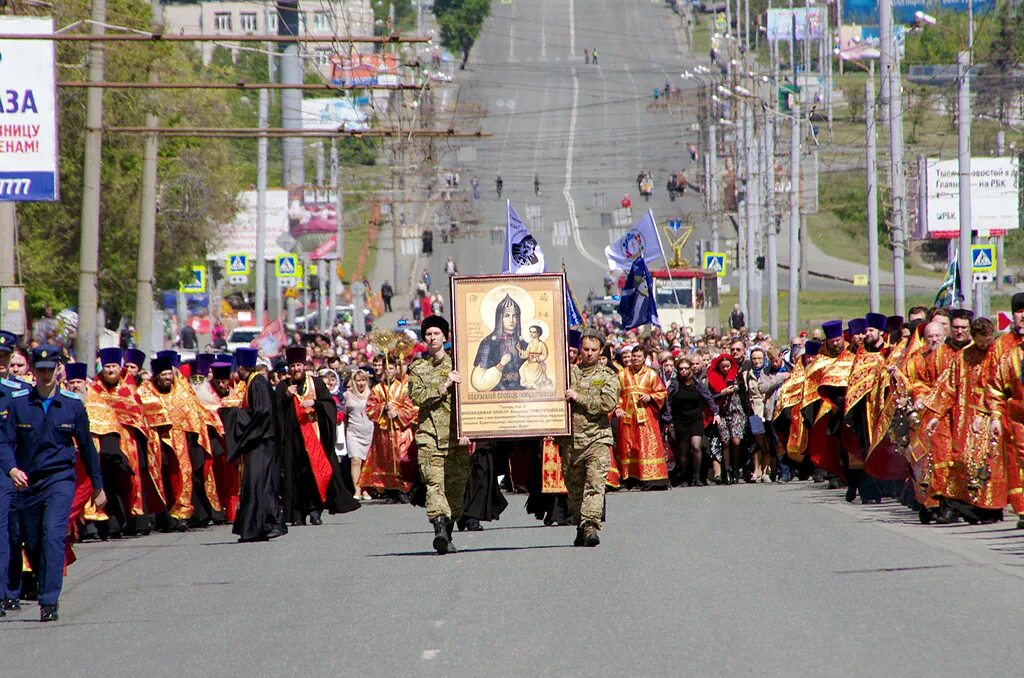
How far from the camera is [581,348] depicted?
576 inches

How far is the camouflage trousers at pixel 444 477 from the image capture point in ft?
46.7

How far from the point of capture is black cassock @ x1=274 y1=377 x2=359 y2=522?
60.0 ft

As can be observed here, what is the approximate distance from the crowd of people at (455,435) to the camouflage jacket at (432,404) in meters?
0.02

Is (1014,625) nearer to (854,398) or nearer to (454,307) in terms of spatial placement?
(454,307)

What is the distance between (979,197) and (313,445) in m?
23.7

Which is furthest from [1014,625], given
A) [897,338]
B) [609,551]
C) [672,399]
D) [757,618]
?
[672,399]

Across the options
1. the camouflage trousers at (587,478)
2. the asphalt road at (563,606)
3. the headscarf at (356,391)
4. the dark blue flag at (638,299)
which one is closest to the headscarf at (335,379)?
the headscarf at (356,391)

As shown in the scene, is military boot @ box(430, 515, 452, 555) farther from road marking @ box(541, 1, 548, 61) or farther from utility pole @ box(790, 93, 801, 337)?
road marking @ box(541, 1, 548, 61)

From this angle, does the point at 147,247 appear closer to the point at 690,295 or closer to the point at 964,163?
the point at 964,163

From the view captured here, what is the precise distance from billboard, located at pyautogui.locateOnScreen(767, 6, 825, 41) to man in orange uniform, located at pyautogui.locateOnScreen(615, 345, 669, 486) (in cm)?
4710

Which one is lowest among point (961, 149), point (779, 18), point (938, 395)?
point (938, 395)

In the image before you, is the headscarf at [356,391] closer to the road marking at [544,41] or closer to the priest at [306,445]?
the priest at [306,445]

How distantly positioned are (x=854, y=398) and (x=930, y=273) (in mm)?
57857

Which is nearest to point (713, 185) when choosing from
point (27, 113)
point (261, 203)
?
point (261, 203)
